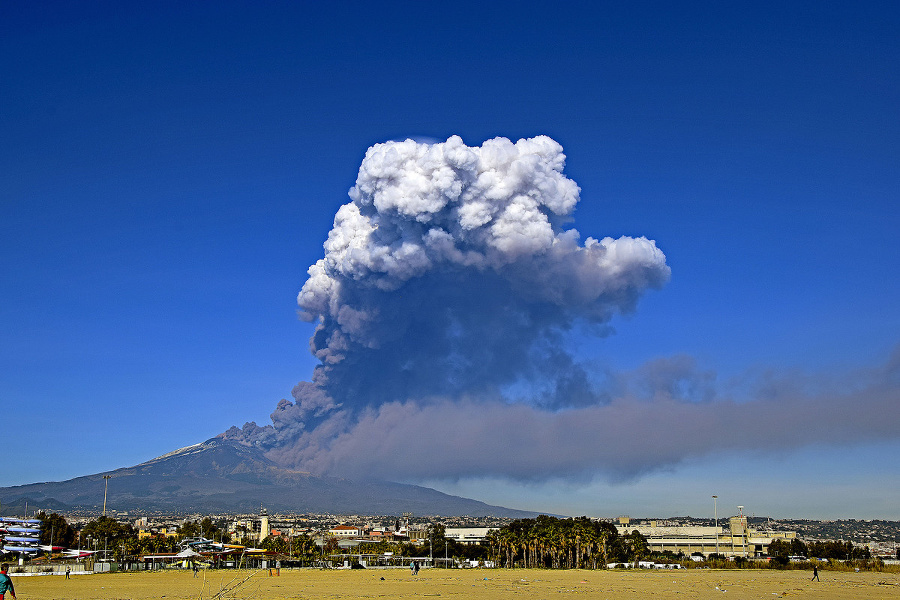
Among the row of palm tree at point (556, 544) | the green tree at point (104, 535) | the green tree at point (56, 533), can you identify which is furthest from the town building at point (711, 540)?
the green tree at point (56, 533)

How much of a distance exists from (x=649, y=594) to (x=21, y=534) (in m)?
24.3

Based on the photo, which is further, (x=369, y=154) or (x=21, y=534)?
(x=369, y=154)

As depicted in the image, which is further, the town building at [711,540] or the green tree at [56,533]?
the town building at [711,540]

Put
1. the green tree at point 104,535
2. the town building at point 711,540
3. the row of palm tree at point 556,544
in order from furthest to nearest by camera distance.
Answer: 1. the town building at point 711,540
2. the green tree at point 104,535
3. the row of palm tree at point 556,544

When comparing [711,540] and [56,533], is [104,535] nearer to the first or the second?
[56,533]

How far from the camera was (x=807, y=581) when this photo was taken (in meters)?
46.7

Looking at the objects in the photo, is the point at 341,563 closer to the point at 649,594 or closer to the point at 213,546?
the point at 213,546

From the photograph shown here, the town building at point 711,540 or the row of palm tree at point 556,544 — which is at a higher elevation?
the row of palm tree at point 556,544

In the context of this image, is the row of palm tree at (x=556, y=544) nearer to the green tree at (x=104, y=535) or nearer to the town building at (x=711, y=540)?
the town building at (x=711, y=540)

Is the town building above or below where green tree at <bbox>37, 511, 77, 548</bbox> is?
below

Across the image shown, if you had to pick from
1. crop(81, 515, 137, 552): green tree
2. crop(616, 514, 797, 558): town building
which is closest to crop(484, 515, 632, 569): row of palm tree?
crop(616, 514, 797, 558): town building

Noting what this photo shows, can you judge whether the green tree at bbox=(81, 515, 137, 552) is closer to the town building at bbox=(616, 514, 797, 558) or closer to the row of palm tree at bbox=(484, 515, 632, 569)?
the row of palm tree at bbox=(484, 515, 632, 569)

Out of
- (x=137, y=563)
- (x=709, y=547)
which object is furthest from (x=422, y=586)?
(x=709, y=547)

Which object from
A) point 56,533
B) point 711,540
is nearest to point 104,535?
point 56,533
